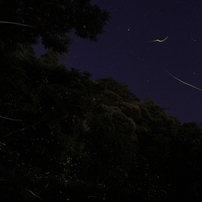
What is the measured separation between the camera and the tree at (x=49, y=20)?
442cm

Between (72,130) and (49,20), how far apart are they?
3.94 m

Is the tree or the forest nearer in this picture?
the tree

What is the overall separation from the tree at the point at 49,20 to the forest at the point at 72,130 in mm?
18

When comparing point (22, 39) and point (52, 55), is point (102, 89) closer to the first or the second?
point (22, 39)

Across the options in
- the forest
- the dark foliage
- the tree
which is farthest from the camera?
the dark foliage

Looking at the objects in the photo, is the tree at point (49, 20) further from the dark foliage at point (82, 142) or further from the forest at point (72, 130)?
the dark foliage at point (82, 142)

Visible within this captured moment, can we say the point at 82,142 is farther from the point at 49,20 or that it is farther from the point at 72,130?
the point at 49,20

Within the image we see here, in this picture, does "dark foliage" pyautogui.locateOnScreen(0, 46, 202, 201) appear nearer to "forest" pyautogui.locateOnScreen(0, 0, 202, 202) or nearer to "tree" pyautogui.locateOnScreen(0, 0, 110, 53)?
"forest" pyautogui.locateOnScreen(0, 0, 202, 202)

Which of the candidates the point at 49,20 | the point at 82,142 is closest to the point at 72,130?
the point at 82,142

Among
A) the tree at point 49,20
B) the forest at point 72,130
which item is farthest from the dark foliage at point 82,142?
the tree at point 49,20

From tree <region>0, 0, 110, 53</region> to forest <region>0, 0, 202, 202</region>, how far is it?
2cm

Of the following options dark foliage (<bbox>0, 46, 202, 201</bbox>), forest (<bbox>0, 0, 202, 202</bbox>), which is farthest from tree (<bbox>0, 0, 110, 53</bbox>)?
dark foliage (<bbox>0, 46, 202, 201</bbox>)

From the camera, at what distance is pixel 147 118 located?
13438mm

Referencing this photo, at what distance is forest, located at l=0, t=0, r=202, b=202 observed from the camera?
4.88m
